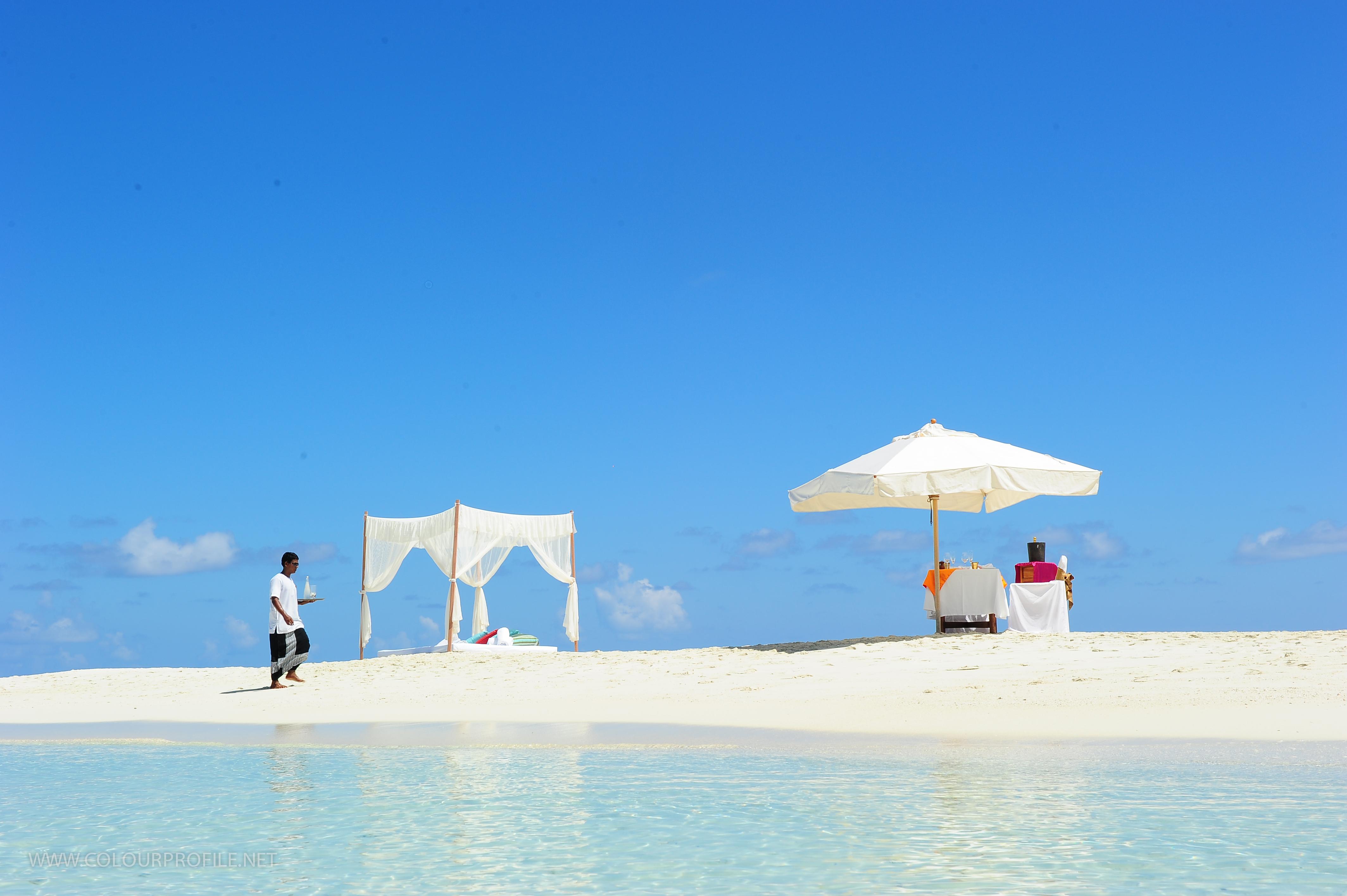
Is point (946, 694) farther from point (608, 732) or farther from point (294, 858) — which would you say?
point (294, 858)

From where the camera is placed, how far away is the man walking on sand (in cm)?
1233

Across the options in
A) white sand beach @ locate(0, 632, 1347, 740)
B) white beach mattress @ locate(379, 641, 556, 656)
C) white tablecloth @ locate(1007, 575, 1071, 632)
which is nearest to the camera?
white sand beach @ locate(0, 632, 1347, 740)

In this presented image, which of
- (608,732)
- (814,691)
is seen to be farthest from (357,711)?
(814,691)

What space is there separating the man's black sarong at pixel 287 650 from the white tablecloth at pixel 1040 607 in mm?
8879

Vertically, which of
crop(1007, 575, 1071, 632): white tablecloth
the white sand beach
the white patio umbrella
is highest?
the white patio umbrella

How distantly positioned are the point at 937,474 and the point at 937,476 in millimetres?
17

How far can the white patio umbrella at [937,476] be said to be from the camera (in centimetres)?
1309

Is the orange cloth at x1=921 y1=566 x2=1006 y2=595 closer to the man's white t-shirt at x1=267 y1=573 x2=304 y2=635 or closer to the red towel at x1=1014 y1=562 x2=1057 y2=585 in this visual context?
the red towel at x1=1014 y1=562 x2=1057 y2=585

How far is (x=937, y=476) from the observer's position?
1310cm

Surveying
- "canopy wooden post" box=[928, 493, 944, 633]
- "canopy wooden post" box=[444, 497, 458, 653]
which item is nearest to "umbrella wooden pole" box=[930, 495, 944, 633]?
"canopy wooden post" box=[928, 493, 944, 633]

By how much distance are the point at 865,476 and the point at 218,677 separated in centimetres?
939

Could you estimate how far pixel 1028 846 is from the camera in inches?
164

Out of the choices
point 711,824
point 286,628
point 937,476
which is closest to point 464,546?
point 286,628

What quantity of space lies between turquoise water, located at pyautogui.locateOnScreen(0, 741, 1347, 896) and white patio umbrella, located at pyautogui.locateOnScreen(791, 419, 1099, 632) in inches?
242
